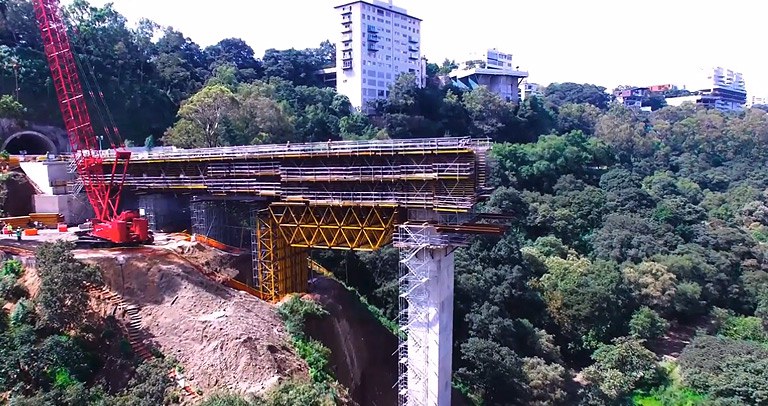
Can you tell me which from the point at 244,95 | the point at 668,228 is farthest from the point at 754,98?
the point at 244,95

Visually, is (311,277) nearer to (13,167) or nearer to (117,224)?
(117,224)

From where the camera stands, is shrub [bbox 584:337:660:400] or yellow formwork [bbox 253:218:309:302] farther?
shrub [bbox 584:337:660:400]

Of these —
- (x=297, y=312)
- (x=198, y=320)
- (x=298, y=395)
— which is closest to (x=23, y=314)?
(x=198, y=320)

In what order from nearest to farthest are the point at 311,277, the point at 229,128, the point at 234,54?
the point at 311,277 < the point at 229,128 < the point at 234,54

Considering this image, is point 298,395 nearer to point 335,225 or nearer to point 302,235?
point 335,225

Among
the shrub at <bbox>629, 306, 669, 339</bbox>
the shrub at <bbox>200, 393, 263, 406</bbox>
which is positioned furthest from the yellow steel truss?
the shrub at <bbox>629, 306, 669, 339</bbox>

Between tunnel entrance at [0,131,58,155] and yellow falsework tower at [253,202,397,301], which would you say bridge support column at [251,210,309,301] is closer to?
yellow falsework tower at [253,202,397,301]
